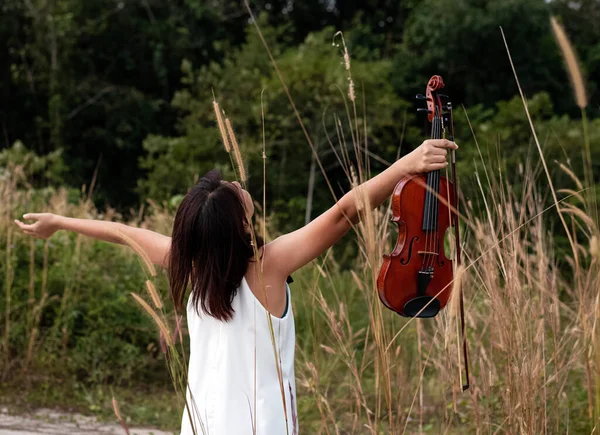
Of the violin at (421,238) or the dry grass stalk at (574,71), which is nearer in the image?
the dry grass stalk at (574,71)

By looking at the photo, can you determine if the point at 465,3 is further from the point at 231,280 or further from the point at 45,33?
the point at 231,280

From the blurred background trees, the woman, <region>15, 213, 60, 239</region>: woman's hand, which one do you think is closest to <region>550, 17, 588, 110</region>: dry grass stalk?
the woman

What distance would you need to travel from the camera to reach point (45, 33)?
62.7ft

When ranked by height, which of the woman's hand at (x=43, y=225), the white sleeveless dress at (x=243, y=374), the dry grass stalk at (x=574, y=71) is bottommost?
the white sleeveless dress at (x=243, y=374)

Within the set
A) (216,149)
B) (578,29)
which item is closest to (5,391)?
(216,149)

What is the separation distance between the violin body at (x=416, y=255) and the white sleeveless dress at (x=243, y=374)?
34 cm

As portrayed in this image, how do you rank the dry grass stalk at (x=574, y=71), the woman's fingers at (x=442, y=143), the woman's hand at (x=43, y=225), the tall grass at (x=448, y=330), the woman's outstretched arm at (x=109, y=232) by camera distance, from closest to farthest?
the dry grass stalk at (x=574, y=71) → the woman's fingers at (x=442, y=143) → the tall grass at (x=448, y=330) → the woman's outstretched arm at (x=109, y=232) → the woman's hand at (x=43, y=225)

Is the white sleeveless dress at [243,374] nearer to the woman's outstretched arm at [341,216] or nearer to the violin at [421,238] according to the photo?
the woman's outstretched arm at [341,216]

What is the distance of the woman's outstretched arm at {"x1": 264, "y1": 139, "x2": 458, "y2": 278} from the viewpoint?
185 cm

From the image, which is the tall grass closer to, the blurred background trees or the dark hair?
the dark hair

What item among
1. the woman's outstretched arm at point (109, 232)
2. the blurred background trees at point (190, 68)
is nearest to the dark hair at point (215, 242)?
the woman's outstretched arm at point (109, 232)

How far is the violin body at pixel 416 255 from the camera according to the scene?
75.1 inches

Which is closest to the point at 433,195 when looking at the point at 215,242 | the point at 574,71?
the point at 574,71

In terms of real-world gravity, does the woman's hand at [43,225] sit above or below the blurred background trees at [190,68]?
below
